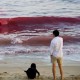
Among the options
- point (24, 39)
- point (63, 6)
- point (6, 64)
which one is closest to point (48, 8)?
point (63, 6)

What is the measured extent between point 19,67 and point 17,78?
2161mm

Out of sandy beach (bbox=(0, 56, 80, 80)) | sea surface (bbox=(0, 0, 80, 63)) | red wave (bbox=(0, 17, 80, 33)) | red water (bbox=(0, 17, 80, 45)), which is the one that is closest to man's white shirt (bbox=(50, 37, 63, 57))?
sandy beach (bbox=(0, 56, 80, 80))

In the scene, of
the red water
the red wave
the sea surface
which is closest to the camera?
the sea surface

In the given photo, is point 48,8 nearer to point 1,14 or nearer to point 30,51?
point 1,14

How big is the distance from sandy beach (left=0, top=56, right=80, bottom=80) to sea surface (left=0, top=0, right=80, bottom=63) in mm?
784

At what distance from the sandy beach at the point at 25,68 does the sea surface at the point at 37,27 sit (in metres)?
0.78

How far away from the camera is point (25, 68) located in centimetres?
1162

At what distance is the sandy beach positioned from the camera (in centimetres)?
982

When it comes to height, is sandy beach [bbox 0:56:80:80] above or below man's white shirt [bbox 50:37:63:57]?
below

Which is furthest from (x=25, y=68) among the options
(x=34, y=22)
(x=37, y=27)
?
(x=34, y=22)

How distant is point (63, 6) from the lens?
36.0 meters

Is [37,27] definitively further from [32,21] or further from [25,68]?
[25,68]

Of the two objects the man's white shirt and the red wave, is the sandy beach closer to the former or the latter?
the man's white shirt

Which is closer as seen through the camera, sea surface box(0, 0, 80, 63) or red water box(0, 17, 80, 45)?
sea surface box(0, 0, 80, 63)
